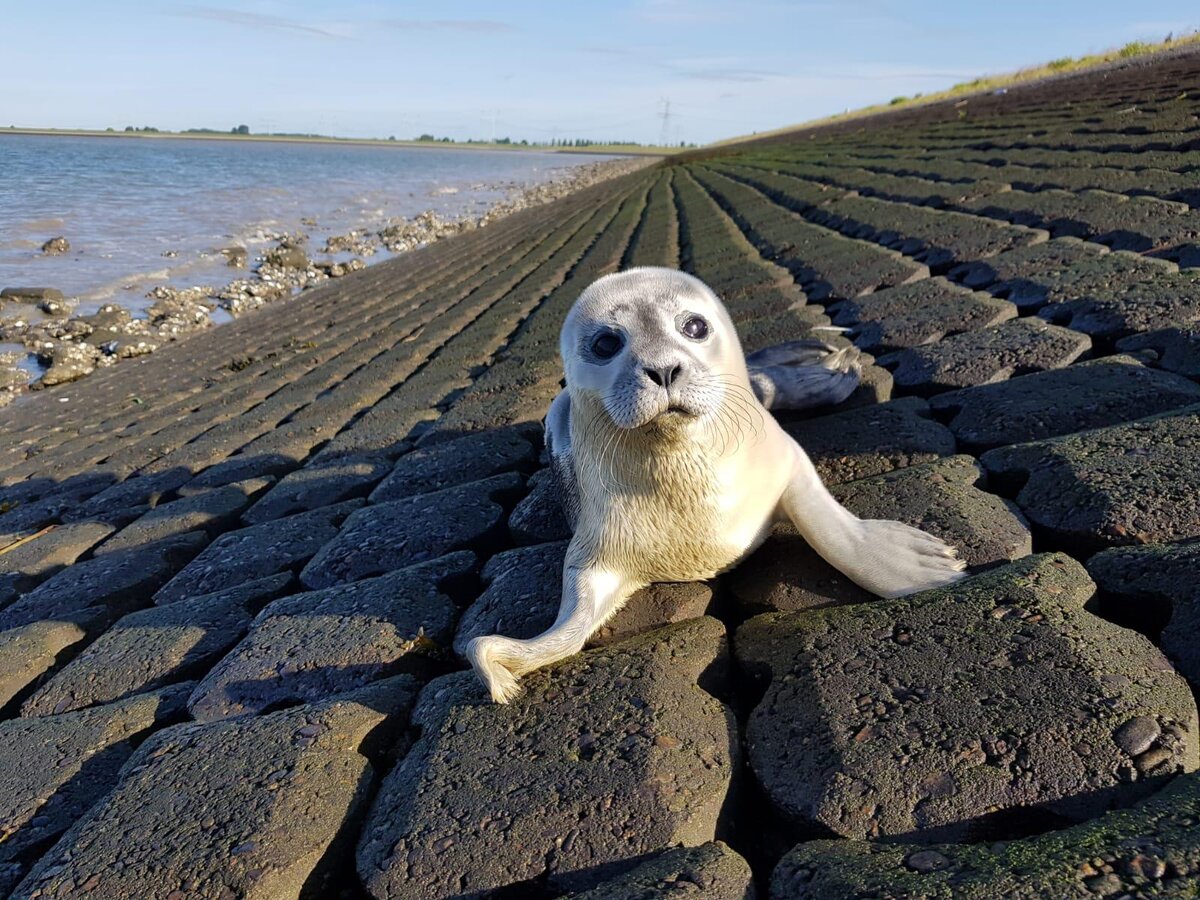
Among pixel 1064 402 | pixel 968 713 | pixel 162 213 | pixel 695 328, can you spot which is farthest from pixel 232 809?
pixel 162 213

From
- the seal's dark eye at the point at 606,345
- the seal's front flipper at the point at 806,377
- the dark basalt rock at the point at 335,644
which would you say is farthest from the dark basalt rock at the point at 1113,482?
the dark basalt rock at the point at 335,644

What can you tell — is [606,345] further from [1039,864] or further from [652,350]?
[1039,864]

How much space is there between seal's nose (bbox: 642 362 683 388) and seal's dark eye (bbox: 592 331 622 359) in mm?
244

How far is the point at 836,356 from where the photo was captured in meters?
3.85

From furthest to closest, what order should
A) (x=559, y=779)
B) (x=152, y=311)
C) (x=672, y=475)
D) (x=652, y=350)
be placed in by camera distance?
(x=152, y=311)
(x=672, y=475)
(x=652, y=350)
(x=559, y=779)

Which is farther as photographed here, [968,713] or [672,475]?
[672,475]

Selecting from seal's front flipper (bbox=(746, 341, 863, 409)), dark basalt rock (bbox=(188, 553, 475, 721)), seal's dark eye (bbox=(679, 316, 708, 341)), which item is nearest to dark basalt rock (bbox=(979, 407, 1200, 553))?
seal's front flipper (bbox=(746, 341, 863, 409))

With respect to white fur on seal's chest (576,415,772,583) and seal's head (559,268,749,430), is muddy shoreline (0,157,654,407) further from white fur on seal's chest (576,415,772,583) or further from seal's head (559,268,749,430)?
white fur on seal's chest (576,415,772,583)

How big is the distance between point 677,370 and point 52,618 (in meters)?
2.77

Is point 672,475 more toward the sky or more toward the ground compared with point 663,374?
more toward the ground

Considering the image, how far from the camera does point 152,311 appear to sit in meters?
16.1

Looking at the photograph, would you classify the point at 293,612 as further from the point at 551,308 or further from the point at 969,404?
Answer: the point at 551,308

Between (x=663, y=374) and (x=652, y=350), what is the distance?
0.14 m

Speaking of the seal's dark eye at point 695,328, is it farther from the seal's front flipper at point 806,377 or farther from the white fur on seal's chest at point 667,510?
the seal's front flipper at point 806,377
